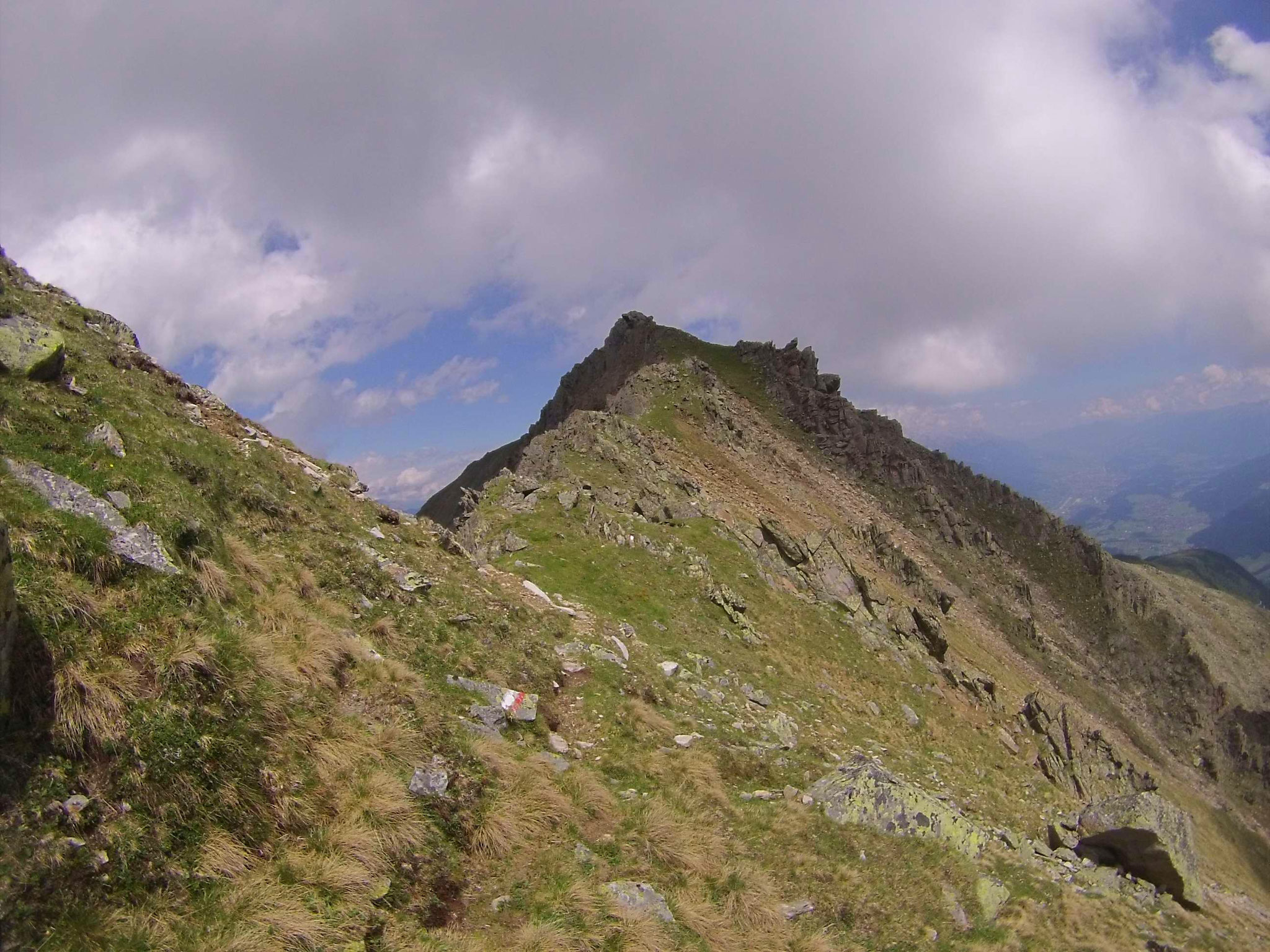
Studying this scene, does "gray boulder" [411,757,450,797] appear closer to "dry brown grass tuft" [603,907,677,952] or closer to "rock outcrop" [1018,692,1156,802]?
"dry brown grass tuft" [603,907,677,952]

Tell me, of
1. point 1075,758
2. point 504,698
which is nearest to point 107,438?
point 504,698

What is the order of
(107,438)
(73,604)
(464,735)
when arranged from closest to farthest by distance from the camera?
1. (73,604)
2. (464,735)
3. (107,438)

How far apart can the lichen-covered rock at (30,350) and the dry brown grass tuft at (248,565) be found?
5663 millimetres

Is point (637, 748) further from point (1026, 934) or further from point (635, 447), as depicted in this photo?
point (635, 447)

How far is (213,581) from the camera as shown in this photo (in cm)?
1095

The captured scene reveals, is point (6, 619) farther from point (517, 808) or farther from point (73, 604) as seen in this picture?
point (517, 808)

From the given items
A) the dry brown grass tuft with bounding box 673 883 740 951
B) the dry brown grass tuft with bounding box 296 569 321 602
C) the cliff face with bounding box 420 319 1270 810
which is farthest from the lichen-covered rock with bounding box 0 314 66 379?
the cliff face with bounding box 420 319 1270 810

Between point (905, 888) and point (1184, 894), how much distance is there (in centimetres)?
1303

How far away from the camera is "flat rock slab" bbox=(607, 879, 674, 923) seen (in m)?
9.91

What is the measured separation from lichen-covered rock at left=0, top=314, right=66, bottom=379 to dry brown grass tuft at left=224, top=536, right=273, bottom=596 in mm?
5663

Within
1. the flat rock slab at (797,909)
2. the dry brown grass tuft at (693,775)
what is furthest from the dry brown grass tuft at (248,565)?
the flat rock slab at (797,909)

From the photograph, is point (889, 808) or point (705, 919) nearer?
point (705, 919)

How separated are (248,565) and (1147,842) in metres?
26.5

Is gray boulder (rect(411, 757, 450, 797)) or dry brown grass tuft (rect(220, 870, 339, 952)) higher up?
gray boulder (rect(411, 757, 450, 797))
